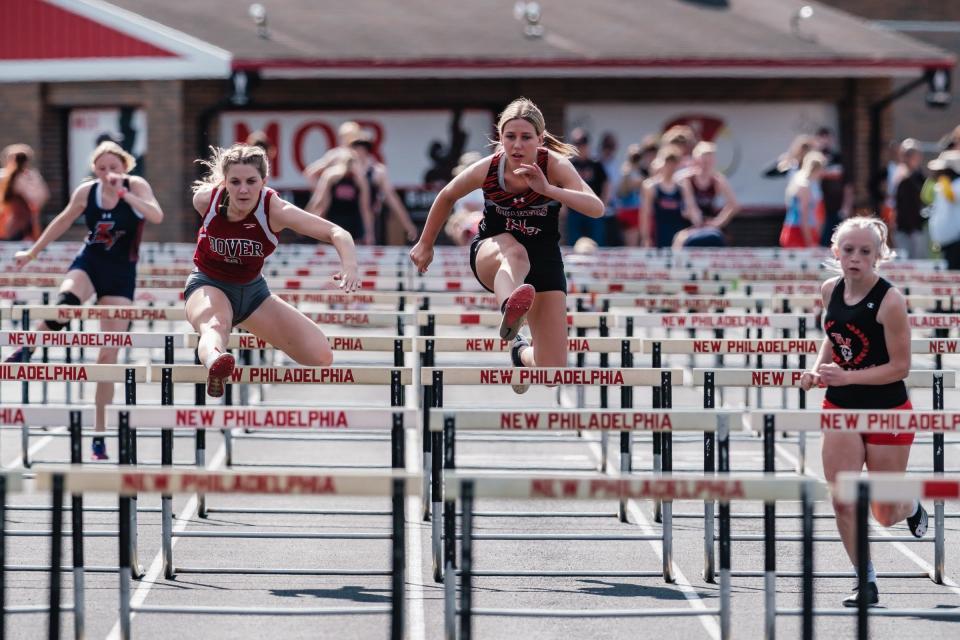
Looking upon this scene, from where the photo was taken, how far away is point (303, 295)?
1182 centimetres

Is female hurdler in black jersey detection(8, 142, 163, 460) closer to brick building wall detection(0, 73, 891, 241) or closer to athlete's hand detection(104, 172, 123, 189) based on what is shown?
athlete's hand detection(104, 172, 123, 189)

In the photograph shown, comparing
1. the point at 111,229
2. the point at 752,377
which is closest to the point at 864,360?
the point at 752,377

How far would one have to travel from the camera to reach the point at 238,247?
8945 mm

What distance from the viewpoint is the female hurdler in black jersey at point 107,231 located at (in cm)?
1149

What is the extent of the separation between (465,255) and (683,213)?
270cm

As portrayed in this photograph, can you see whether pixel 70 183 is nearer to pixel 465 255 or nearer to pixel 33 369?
pixel 465 255

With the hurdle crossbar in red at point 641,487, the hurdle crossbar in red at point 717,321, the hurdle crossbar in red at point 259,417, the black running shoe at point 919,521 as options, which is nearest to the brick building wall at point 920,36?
the hurdle crossbar in red at point 717,321

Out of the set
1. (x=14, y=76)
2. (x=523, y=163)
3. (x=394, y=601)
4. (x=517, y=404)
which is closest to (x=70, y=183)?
(x=14, y=76)

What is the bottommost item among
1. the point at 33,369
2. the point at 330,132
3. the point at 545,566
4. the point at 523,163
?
the point at 545,566

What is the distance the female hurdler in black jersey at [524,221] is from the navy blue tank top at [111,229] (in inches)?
122

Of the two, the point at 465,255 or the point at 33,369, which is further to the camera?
the point at 465,255

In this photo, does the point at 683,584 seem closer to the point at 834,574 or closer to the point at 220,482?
the point at 834,574

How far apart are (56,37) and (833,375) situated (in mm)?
22432

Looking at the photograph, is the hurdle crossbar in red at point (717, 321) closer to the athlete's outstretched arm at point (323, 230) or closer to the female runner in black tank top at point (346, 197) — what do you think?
the athlete's outstretched arm at point (323, 230)
